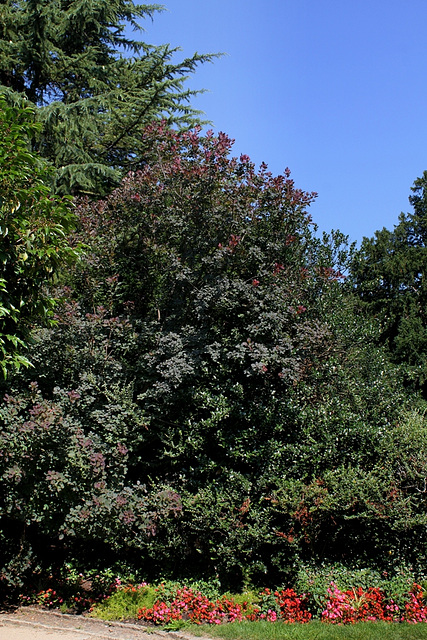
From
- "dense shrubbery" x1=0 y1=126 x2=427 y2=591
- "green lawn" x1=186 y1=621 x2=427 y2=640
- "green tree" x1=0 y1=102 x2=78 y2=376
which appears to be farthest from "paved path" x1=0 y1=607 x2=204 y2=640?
"green tree" x1=0 y1=102 x2=78 y2=376

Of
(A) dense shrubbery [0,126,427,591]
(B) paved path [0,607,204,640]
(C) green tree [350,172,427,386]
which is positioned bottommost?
(B) paved path [0,607,204,640]

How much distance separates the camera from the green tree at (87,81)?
1004cm

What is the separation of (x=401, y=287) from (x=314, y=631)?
10.9 m

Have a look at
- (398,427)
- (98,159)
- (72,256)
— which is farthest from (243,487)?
(98,159)

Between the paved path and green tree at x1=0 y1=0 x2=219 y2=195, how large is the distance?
7.20m

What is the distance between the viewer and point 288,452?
6156mm

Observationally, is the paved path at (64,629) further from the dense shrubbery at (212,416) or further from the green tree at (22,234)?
the green tree at (22,234)

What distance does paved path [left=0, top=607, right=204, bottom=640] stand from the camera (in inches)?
199

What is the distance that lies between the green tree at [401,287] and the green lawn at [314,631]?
23.2 ft

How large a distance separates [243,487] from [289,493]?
533mm

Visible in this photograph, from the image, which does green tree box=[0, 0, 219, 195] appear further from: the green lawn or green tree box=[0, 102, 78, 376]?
the green lawn

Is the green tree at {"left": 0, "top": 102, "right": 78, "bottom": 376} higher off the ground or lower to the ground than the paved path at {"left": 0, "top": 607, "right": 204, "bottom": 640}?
higher

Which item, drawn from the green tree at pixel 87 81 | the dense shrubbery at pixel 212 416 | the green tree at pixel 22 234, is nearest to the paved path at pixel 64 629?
the dense shrubbery at pixel 212 416

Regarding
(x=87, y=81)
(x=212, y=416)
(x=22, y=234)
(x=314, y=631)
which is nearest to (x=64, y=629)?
(x=314, y=631)
